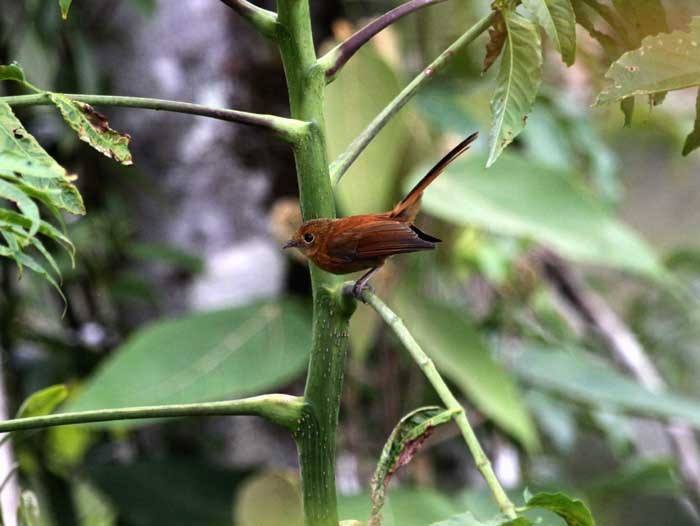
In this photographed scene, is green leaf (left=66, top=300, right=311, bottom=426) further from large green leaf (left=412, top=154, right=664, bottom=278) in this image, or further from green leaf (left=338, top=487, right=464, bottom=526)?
large green leaf (left=412, top=154, right=664, bottom=278)

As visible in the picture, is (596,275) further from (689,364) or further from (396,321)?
(396,321)

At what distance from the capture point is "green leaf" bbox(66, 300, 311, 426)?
1.60m

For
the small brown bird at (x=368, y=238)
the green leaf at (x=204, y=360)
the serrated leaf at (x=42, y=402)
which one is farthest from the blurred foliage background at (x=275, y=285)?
the serrated leaf at (x=42, y=402)

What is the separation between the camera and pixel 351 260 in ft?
2.33

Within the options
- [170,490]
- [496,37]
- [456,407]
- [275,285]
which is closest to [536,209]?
[275,285]

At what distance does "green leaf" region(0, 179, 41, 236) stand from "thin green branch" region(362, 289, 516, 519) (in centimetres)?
18

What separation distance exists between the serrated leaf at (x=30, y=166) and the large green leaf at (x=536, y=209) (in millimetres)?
995

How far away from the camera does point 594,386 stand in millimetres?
1843

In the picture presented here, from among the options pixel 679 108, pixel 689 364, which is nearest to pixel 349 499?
pixel 689 364

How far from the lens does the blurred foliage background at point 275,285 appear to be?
1628 mm

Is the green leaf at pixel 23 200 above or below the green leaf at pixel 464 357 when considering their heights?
below

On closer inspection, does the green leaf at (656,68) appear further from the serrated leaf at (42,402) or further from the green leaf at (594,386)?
the green leaf at (594,386)

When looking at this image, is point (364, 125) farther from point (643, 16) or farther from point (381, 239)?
point (643, 16)

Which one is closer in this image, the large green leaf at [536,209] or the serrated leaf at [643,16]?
the serrated leaf at [643,16]
